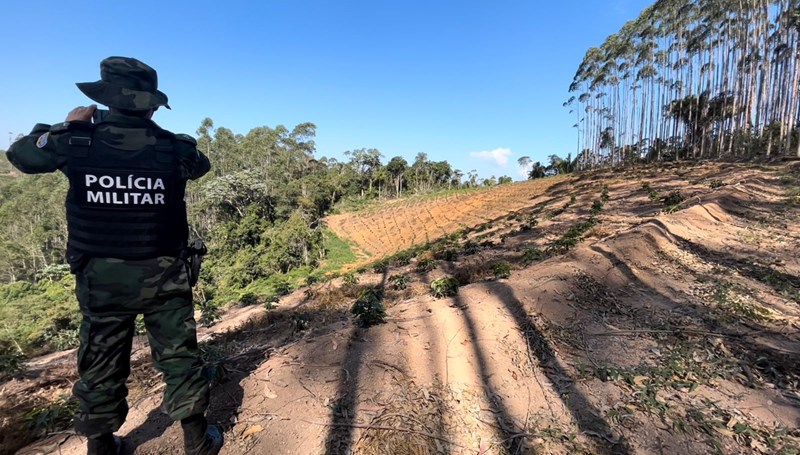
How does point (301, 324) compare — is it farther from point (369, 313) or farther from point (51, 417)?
point (51, 417)

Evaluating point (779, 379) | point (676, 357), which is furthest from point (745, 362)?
point (676, 357)

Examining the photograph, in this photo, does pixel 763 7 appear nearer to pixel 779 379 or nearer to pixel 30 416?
pixel 779 379

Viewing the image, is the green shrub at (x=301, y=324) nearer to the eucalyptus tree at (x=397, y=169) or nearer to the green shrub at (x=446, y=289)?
the green shrub at (x=446, y=289)

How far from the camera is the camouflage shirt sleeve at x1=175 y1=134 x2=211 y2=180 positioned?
76.0 inches

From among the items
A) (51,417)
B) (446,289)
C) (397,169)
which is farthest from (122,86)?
(397,169)

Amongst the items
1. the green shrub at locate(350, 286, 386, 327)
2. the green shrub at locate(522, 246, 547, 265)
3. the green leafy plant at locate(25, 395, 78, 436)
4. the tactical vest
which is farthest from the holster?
the green shrub at locate(522, 246, 547, 265)

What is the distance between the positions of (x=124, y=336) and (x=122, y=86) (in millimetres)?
1265

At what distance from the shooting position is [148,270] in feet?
5.82

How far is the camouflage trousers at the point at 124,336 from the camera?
5.64 ft

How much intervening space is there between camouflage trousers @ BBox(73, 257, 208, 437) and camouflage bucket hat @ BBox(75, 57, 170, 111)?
0.79m

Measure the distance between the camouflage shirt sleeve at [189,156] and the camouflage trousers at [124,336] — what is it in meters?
0.50

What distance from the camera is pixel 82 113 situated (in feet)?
5.87

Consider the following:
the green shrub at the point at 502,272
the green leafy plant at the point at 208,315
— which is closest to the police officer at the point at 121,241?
the green leafy plant at the point at 208,315

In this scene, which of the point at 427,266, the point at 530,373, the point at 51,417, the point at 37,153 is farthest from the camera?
the point at 427,266
